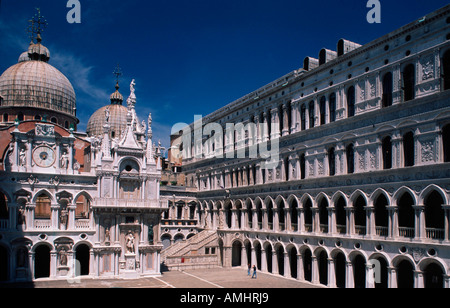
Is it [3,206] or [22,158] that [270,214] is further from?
[3,206]

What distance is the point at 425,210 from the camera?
88.9 ft

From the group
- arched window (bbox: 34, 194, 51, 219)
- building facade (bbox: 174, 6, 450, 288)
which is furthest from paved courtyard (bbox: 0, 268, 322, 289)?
arched window (bbox: 34, 194, 51, 219)

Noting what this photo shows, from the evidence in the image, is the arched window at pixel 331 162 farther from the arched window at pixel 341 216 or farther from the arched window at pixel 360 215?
the arched window at pixel 360 215

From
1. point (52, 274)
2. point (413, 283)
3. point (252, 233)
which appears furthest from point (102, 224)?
point (413, 283)

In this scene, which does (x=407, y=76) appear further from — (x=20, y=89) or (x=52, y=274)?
(x=20, y=89)

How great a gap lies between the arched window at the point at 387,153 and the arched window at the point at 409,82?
9.99ft

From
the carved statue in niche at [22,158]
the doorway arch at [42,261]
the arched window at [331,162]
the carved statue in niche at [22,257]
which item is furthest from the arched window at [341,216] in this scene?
the carved statue in niche at [22,158]

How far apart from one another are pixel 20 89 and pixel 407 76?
4327 centimetres

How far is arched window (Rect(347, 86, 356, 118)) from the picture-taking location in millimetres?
33219

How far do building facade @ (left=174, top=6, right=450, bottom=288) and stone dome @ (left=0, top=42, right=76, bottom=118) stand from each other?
74.1ft

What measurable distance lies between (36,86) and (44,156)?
17.9m

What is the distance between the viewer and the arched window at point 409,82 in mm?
28516

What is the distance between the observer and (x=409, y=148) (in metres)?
28.3

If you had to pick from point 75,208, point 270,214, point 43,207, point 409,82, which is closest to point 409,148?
point 409,82
